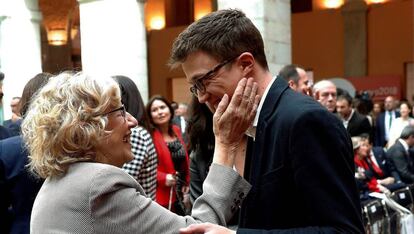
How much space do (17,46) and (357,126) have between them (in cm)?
724

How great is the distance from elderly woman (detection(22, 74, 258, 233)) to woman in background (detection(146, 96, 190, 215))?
293cm

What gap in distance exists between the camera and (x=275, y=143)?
1765 mm

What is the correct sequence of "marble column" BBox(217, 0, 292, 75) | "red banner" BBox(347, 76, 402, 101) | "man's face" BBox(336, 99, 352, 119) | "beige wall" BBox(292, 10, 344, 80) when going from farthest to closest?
"beige wall" BBox(292, 10, 344, 80) → "red banner" BBox(347, 76, 402, 101) → "marble column" BBox(217, 0, 292, 75) → "man's face" BBox(336, 99, 352, 119)

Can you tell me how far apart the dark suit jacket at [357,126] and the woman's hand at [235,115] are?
563 centimetres

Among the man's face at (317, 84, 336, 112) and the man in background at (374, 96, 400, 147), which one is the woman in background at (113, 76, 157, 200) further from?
the man in background at (374, 96, 400, 147)

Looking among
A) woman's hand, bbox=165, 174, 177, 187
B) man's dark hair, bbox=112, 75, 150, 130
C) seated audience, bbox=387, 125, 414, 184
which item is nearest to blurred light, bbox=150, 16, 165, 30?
seated audience, bbox=387, 125, 414, 184

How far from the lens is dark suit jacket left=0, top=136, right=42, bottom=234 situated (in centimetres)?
346

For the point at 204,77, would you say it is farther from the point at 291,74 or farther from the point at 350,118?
the point at 350,118

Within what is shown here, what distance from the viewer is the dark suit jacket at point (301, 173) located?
5.42 feet

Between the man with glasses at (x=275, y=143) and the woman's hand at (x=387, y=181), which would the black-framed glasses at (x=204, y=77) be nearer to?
the man with glasses at (x=275, y=143)

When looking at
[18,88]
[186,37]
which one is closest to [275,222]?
[186,37]

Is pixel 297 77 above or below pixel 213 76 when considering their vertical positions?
below

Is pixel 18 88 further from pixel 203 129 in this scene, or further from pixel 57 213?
pixel 57 213

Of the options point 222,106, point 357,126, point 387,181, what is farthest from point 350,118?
point 222,106
